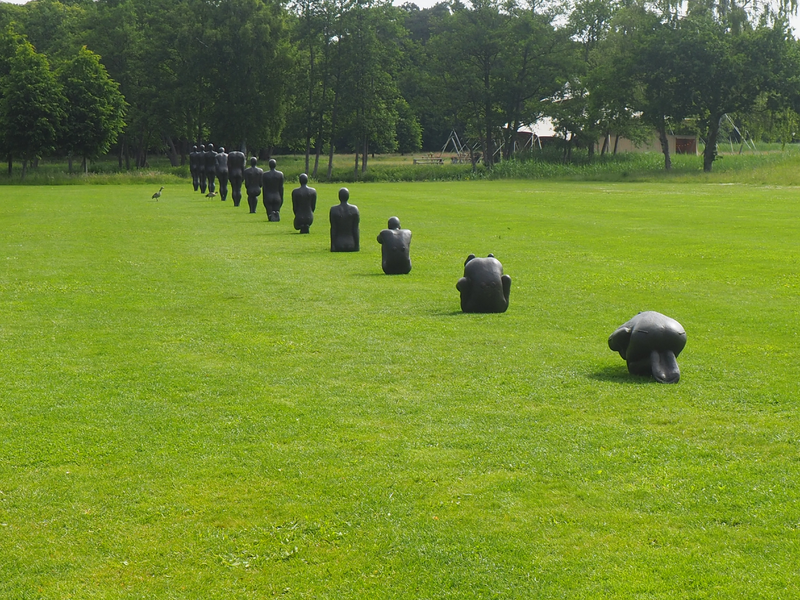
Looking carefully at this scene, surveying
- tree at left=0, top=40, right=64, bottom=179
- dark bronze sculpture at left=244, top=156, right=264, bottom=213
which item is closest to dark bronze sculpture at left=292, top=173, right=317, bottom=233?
dark bronze sculpture at left=244, top=156, right=264, bottom=213

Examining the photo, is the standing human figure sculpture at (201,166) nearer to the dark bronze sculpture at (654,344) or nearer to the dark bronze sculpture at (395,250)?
the dark bronze sculpture at (395,250)

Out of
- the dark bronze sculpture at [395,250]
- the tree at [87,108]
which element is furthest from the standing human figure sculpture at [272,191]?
the tree at [87,108]

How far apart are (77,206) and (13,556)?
3195 centimetres

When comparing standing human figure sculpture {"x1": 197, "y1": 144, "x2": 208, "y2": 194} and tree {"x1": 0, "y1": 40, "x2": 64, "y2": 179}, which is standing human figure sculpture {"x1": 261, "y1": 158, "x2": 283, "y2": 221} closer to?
standing human figure sculpture {"x1": 197, "y1": 144, "x2": 208, "y2": 194}

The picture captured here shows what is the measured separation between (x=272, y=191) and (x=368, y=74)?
46.9m

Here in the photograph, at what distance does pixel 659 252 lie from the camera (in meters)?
18.8

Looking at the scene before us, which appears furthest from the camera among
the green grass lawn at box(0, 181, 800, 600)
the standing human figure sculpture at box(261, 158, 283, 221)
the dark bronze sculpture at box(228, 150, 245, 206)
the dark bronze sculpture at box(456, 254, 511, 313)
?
the dark bronze sculpture at box(228, 150, 245, 206)

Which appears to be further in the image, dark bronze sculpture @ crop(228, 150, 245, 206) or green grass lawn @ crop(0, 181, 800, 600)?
dark bronze sculpture @ crop(228, 150, 245, 206)

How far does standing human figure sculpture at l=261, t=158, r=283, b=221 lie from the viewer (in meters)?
27.4

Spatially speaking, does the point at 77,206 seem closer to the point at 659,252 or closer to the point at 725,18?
the point at 659,252

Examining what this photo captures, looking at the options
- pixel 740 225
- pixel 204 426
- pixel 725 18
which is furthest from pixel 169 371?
pixel 725 18

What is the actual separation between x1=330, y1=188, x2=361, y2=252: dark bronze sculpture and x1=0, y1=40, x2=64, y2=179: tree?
45.4 m

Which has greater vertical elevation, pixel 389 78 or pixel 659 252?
pixel 389 78

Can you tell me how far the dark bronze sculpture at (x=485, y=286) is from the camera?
11828 millimetres
